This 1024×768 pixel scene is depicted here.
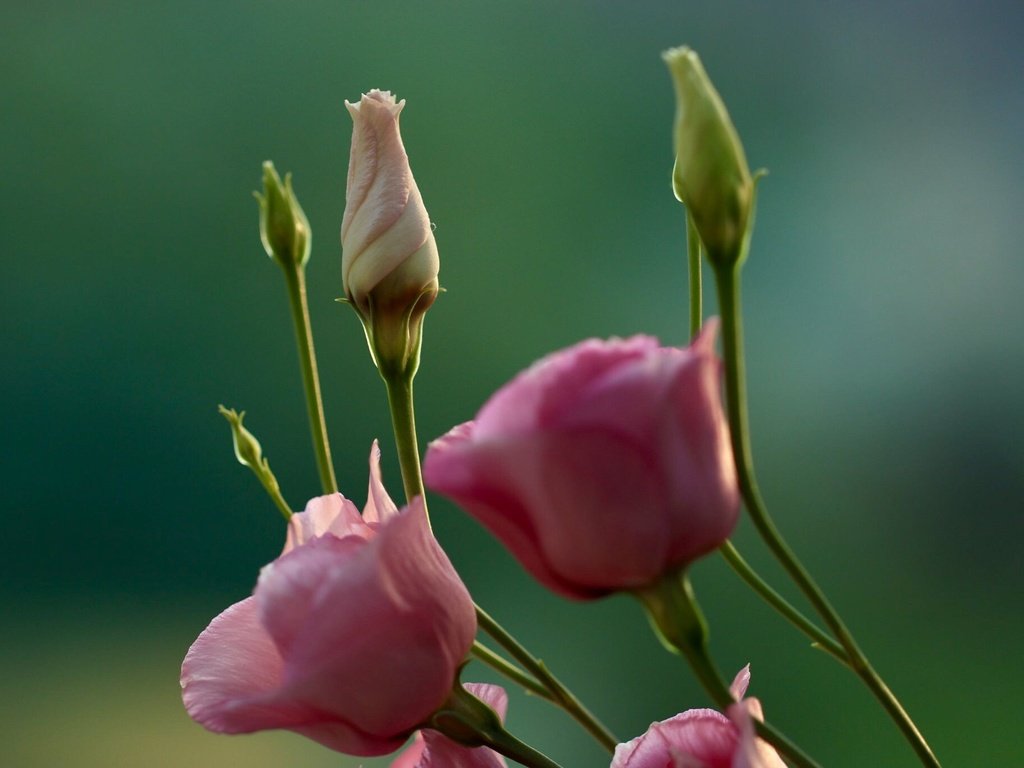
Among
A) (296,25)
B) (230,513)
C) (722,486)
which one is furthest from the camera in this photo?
(296,25)

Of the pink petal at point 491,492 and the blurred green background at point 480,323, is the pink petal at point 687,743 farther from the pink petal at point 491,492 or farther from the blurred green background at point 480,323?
the blurred green background at point 480,323

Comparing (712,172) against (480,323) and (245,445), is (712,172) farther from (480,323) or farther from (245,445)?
(480,323)

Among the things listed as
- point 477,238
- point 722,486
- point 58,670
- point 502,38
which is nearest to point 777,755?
point 722,486

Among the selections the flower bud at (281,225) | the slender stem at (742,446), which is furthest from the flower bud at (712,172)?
the flower bud at (281,225)

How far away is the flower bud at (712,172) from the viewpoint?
13 cm

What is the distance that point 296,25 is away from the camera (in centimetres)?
229

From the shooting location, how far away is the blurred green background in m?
2.01

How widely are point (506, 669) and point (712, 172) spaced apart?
8 cm

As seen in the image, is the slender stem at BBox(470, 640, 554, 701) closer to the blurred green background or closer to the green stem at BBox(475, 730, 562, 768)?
the green stem at BBox(475, 730, 562, 768)

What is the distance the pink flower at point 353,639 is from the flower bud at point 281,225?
0.08 m

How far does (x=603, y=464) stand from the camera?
114 mm

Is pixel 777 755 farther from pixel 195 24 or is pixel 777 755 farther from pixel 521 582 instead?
pixel 195 24

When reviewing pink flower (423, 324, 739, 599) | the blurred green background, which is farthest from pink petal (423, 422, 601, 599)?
the blurred green background

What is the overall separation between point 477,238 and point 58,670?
3.81 feet
